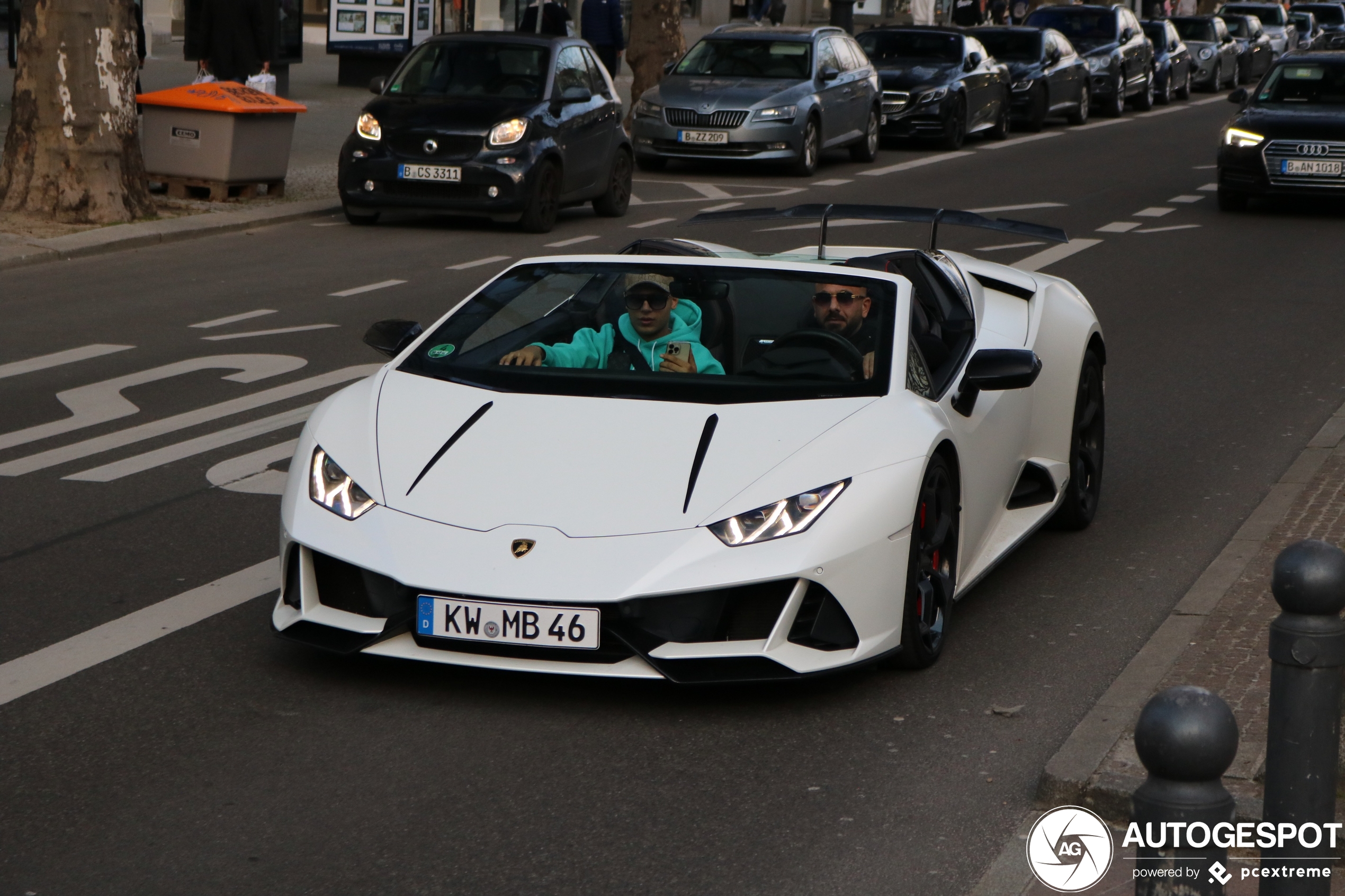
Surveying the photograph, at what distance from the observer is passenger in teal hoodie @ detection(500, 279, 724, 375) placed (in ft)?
19.8

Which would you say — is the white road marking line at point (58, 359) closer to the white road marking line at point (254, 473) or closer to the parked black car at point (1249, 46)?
the white road marking line at point (254, 473)

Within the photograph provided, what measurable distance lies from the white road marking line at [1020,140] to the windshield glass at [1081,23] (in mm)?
3829

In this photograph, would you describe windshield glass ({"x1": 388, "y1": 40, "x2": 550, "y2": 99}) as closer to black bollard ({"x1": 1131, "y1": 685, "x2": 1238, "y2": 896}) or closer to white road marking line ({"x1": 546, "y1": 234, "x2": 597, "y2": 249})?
white road marking line ({"x1": 546, "y1": 234, "x2": 597, "y2": 249})

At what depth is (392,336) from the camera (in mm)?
6324

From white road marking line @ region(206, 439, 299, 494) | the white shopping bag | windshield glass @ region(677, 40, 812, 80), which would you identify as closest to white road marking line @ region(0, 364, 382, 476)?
white road marking line @ region(206, 439, 299, 494)

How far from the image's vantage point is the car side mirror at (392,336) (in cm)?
629

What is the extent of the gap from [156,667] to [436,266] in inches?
377

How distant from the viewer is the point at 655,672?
4.96 metres

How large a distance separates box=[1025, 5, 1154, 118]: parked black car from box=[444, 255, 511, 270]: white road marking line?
1977cm

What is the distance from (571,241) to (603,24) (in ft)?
47.1

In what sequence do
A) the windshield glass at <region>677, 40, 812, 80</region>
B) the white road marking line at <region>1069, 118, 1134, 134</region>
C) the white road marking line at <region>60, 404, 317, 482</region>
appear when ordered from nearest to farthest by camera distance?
the white road marking line at <region>60, 404, 317, 482</region> → the windshield glass at <region>677, 40, 812, 80</region> → the white road marking line at <region>1069, 118, 1134, 134</region>

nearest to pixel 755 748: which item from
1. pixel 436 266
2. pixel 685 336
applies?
pixel 685 336

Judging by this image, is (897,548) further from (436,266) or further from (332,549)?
(436,266)

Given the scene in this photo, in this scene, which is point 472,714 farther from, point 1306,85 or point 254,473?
point 1306,85
